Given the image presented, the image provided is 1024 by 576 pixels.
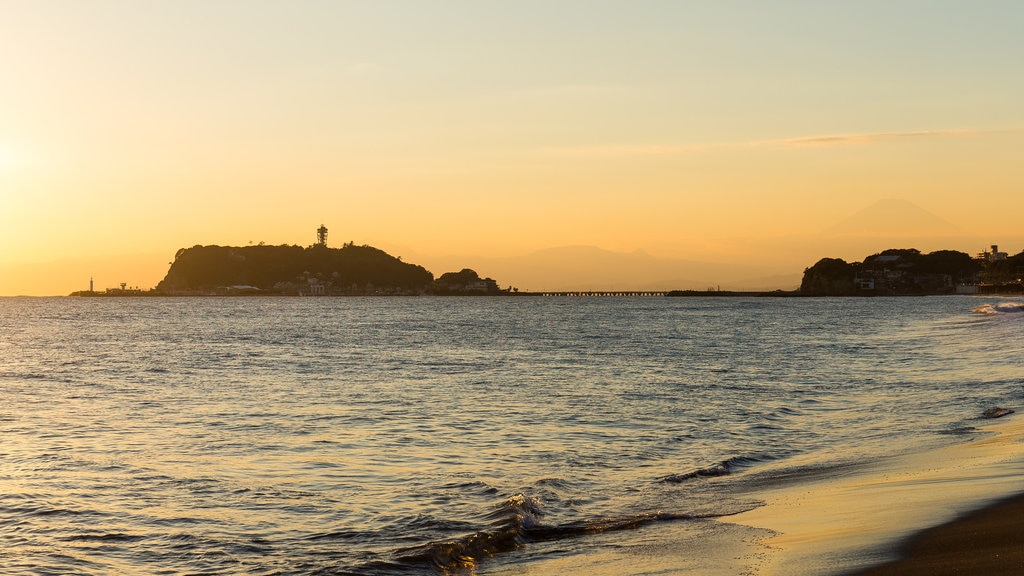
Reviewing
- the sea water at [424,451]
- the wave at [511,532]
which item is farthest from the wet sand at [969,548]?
the wave at [511,532]

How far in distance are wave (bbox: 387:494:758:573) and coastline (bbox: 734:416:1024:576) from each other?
1.44 metres

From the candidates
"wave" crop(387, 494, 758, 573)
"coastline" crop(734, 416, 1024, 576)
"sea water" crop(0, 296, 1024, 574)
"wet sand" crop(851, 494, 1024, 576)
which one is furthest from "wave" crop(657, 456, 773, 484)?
"wet sand" crop(851, 494, 1024, 576)

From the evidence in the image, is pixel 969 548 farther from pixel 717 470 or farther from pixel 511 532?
pixel 717 470

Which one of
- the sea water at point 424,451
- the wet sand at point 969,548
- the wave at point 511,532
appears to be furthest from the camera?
the sea water at point 424,451

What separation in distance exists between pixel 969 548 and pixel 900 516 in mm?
2084

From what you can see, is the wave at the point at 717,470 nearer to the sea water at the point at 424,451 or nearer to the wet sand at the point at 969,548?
the sea water at the point at 424,451

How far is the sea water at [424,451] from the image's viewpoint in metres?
12.4

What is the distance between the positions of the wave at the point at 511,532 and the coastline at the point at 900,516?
4.74 feet

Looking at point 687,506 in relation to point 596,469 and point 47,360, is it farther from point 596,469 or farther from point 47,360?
point 47,360

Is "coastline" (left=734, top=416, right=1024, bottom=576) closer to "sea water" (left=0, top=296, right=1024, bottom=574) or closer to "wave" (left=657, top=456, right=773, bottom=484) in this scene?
"sea water" (left=0, top=296, right=1024, bottom=574)

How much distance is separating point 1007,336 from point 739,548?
54313 mm

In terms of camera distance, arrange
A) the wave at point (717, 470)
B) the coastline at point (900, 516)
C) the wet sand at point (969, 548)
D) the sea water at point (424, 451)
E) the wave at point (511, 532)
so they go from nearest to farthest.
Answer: the wet sand at point (969, 548) < the coastline at point (900, 516) < the wave at point (511, 532) < the sea water at point (424, 451) < the wave at point (717, 470)

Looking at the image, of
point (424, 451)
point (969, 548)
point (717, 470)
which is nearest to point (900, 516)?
point (969, 548)

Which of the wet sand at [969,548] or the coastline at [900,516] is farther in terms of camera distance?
the coastline at [900,516]
